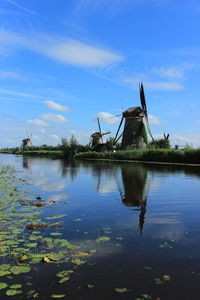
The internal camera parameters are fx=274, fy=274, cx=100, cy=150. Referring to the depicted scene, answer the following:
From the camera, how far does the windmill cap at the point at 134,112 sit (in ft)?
159

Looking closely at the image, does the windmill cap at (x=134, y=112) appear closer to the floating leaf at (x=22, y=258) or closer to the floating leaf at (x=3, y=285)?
the floating leaf at (x=22, y=258)

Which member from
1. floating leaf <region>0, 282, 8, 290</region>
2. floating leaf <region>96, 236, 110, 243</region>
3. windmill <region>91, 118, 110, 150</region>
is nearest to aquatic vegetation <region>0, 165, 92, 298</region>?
floating leaf <region>0, 282, 8, 290</region>

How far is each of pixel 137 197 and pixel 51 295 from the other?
8.32 m

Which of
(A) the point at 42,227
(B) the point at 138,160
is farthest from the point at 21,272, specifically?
(B) the point at 138,160

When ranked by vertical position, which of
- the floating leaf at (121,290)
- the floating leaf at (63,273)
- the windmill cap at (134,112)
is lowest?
the floating leaf at (121,290)

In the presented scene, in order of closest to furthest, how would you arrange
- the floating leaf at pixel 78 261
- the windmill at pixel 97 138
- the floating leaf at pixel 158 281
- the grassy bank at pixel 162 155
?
the floating leaf at pixel 158 281, the floating leaf at pixel 78 261, the grassy bank at pixel 162 155, the windmill at pixel 97 138

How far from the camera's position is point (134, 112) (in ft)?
159

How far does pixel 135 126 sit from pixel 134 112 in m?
2.58

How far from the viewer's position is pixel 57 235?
6.07 m

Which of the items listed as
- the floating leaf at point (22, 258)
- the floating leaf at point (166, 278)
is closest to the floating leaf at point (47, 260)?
the floating leaf at point (22, 258)

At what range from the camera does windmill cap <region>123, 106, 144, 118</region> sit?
48406mm

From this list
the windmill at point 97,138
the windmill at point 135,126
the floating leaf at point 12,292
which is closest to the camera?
the floating leaf at point 12,292

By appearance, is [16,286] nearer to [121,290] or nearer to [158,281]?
[121,290]

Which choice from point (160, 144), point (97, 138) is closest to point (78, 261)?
point (160, 144)
